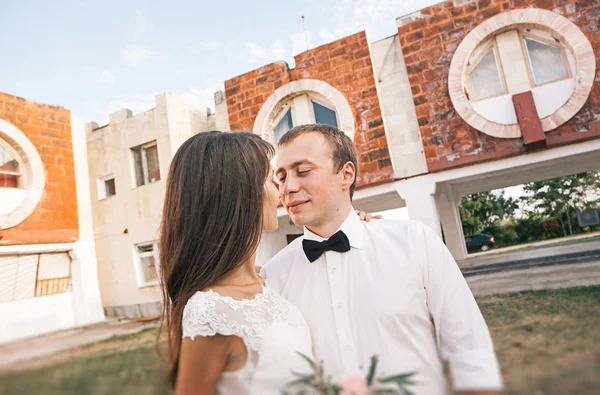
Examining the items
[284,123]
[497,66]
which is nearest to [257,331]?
[497,66]

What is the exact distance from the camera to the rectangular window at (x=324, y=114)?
8.02m

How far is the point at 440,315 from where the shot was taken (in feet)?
4.38

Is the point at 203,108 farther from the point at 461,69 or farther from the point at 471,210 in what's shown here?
the point at 471,210

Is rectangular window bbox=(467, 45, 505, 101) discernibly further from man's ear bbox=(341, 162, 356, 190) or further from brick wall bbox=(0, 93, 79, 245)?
brick wall bbox=(0, 93, 79, 245)

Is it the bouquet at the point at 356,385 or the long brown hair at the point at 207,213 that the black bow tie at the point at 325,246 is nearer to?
the long brown hair at the point at 207,213

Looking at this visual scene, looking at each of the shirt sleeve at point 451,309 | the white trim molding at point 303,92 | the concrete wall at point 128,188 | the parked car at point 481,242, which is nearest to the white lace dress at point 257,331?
the shirt sleeve at point 451,309

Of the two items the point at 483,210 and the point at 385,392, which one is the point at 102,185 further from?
the point at 483,210

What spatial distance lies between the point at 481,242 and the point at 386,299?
22663 mm

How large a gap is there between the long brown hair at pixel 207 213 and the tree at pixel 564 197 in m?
16.6

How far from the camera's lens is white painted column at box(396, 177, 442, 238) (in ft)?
23.5

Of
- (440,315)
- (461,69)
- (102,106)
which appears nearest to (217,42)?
(102,106)

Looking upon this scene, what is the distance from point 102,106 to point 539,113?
7.10 metres

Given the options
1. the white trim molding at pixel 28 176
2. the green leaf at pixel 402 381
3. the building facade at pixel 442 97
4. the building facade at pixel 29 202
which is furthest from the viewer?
the building facade at pixel 442 97

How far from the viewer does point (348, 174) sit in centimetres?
179
